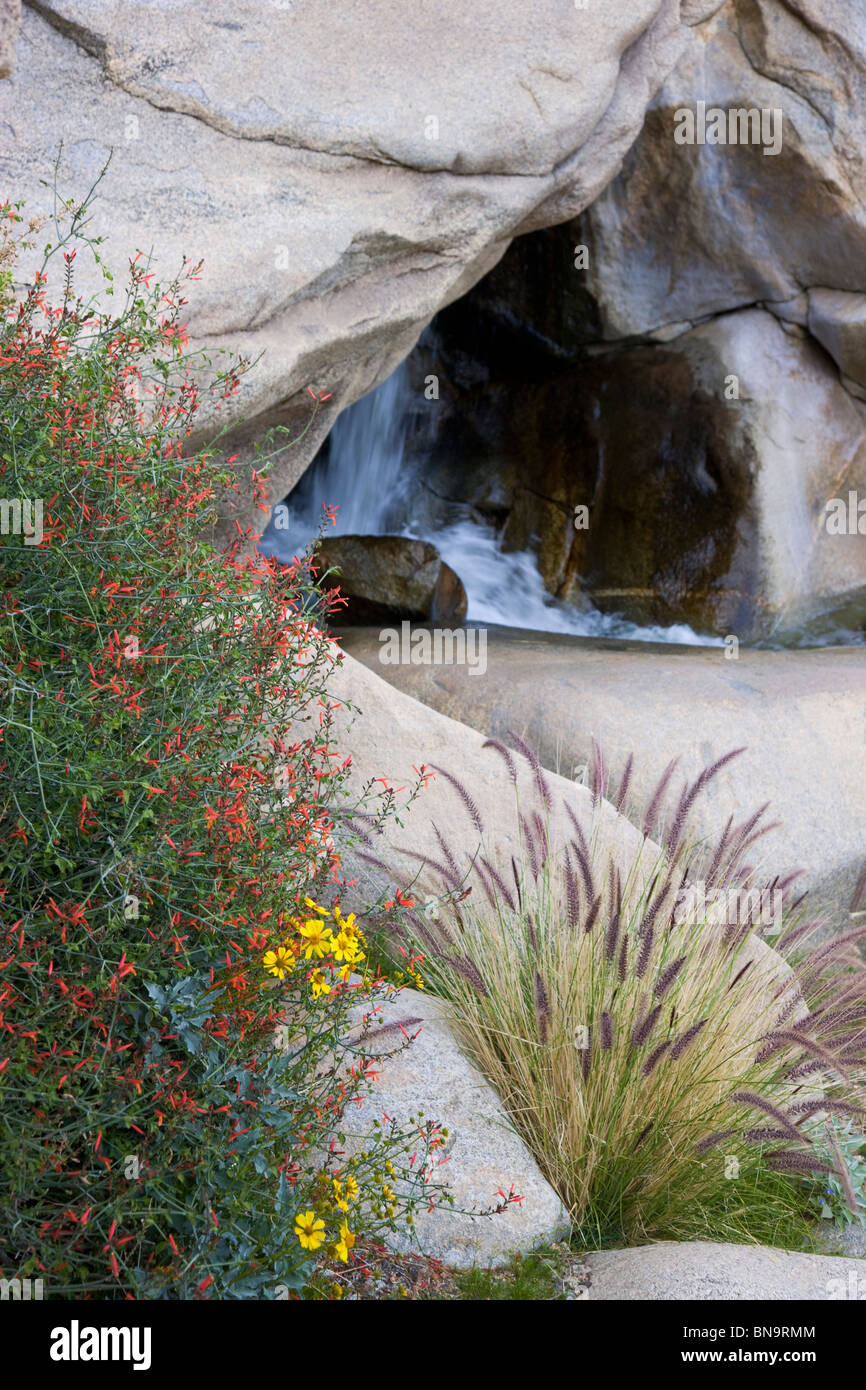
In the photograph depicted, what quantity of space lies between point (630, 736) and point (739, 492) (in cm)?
342


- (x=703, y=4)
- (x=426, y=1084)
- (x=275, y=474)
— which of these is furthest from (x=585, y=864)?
(x=703, y=4)

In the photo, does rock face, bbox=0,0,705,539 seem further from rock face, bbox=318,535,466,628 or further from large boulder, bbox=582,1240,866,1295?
large boulder, bbox=582,1240,866,1295

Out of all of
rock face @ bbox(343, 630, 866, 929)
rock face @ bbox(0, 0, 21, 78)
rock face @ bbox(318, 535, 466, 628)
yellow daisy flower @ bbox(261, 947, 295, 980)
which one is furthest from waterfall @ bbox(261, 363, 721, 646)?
yellow daisy flower @ bbox(261, 947, 295, 980)

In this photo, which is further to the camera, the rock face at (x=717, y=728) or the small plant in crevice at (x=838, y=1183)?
the rock face at (x=717, y=728)

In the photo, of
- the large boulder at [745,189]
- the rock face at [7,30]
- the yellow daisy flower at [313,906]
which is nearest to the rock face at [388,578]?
the large boulder at [745,189]

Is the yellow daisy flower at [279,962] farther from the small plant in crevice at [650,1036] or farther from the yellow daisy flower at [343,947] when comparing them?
the small plant in crevice at [650,1036]

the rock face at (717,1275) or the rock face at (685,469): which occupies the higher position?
the rock face at (685,469)

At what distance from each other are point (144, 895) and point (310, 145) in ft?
12.1

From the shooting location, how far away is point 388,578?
752cm

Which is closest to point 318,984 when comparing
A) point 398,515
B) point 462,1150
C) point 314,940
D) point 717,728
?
point 314,940

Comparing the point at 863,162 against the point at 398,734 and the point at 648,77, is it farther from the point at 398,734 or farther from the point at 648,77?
the point at 398,734

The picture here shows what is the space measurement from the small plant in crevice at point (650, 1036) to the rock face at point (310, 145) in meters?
2.18

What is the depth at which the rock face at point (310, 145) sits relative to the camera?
4.42 metres
